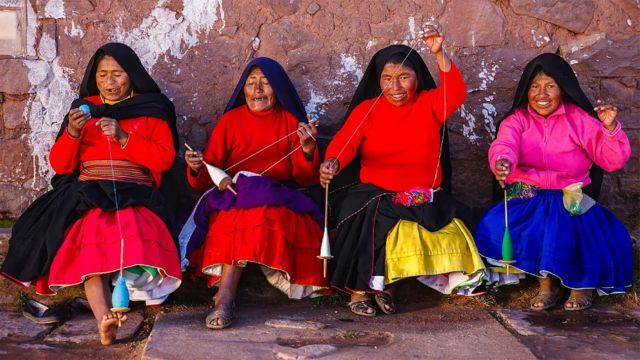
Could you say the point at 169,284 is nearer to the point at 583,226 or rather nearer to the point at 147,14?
the point at 147,14

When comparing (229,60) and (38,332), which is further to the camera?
(229,60)

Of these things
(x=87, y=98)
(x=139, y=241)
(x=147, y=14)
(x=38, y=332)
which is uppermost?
(x=147, y=14)

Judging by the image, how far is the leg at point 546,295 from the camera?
4.12m

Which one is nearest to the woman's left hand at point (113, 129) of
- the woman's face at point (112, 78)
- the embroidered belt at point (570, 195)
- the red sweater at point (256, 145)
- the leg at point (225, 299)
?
the woman's face at point (112, 78)

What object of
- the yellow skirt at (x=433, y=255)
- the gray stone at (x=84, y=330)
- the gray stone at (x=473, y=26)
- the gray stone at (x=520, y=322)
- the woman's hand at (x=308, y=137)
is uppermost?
the gray stone at (x=473, y=26)

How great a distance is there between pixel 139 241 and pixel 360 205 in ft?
3.77

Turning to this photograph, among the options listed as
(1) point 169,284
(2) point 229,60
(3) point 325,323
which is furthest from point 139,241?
(2) point 229,60

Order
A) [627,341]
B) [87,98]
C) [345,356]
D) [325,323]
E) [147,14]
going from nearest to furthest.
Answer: [345,356]
[627,341]
[325,323]
[87,98]
[147,14]

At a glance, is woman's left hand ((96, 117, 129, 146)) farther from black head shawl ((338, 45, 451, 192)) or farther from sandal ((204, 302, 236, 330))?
black head shawl ((338, 45, 451, 192))

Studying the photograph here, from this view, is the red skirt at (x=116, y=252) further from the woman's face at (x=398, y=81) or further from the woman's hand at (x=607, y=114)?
the woman's hand at (x=607, y=114)

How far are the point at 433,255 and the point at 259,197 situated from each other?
35.9 inches

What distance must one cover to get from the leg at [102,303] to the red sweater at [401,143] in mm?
1331

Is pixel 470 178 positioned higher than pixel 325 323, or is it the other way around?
pixel 470 178

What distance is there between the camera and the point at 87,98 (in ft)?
14.8
